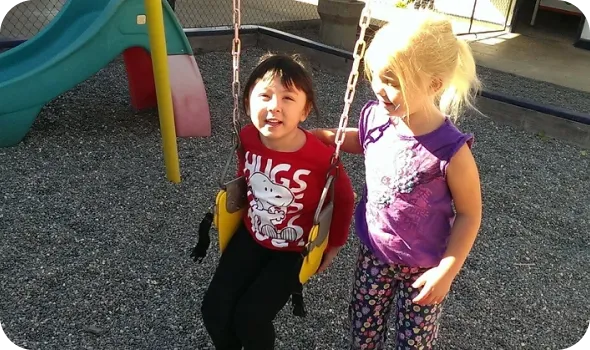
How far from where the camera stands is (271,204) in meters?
1.59

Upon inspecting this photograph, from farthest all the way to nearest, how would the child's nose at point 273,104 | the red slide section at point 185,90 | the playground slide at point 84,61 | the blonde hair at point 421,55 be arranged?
the red slide section at point 185,90 → the playground slide at point 84,61 → the child's nose at point 273,104 → the blonde hair at point 421,55

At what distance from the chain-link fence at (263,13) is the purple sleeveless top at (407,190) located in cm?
454

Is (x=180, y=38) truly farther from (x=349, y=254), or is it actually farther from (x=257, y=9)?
(x=257, y=9)

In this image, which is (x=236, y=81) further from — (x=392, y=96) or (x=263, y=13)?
(x=263, y=13)

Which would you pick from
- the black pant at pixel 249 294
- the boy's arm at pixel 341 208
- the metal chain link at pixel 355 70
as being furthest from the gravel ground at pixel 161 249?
the metal chain link at pixel 355 70

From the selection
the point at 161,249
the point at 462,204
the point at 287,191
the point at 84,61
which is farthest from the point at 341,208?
the point at 84,61

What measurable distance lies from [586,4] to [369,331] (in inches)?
114

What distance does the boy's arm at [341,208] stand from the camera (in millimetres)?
1621

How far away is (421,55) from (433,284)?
53 centimetres

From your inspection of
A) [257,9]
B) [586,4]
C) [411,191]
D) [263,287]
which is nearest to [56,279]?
[263,287]

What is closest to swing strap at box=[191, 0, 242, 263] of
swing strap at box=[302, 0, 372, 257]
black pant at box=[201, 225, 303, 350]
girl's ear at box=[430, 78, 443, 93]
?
black pant at box=[201, 225, 303, 350]

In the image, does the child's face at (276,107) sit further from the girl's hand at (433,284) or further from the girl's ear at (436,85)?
the girl's hand at (433,284)

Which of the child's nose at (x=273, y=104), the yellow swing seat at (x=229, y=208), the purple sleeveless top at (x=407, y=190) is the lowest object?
the yellow swing seat at (x=229, y=208)

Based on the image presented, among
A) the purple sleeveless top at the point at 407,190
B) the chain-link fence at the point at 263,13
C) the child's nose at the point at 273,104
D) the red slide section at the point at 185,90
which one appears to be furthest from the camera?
the chain-link fence at the point at 263,13
